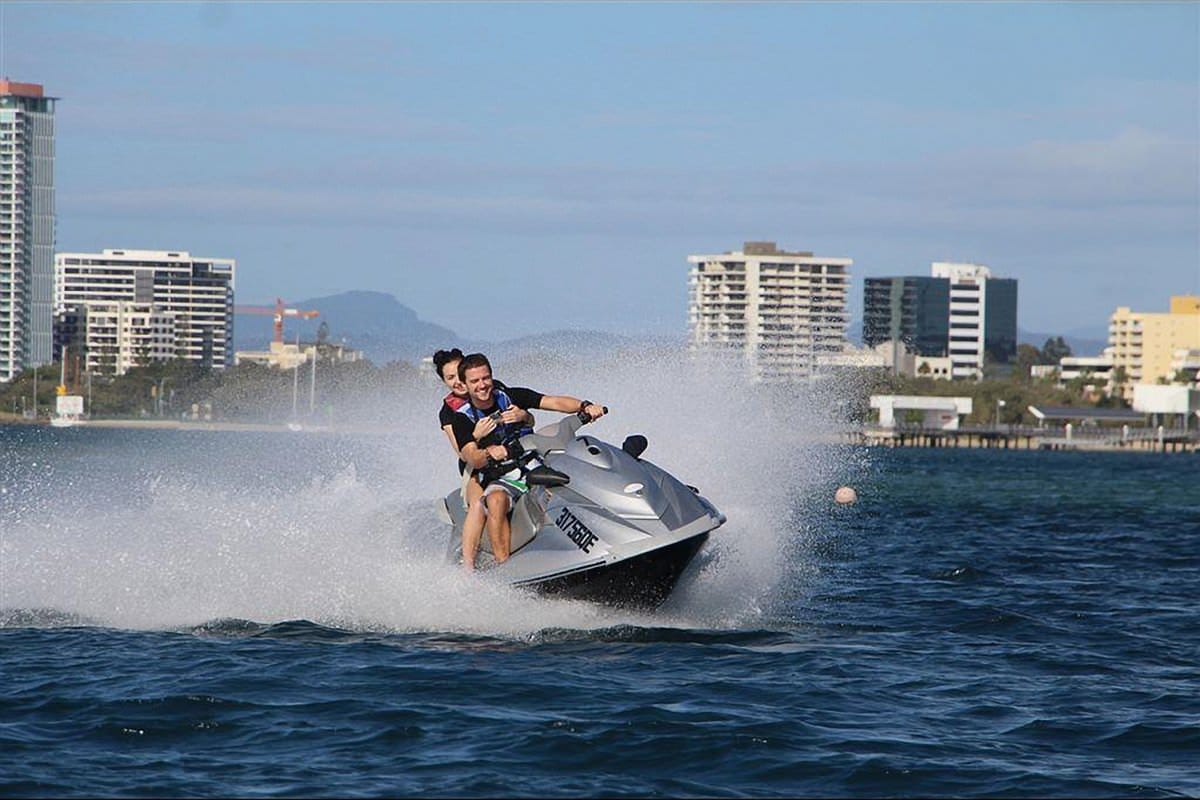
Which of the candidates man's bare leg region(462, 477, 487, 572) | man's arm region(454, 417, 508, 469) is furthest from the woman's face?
man's bare leg region(462, 477, 487, 572)

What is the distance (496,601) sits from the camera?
12367mm

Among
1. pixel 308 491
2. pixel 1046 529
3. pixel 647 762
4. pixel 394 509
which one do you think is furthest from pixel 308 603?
pixel 1046 529

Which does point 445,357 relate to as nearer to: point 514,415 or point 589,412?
point 514,415

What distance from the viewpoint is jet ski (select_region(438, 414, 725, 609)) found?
11.8 m

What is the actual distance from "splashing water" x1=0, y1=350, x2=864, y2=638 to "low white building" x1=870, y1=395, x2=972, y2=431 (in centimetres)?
12250

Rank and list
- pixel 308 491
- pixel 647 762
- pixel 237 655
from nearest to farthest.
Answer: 1. pixel 647 762
2. pixel 237 655
3. pixel 308 491

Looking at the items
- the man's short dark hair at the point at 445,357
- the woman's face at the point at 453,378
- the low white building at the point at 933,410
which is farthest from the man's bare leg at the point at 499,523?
the low white building at the point at 933,410

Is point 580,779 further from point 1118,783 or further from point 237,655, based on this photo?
point 237,655

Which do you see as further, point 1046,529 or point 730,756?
point 1046,529

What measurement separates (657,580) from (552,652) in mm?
937

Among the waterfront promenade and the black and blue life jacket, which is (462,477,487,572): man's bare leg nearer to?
the black and blue life jacket

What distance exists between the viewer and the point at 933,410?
508ft

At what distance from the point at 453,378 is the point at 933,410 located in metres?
145

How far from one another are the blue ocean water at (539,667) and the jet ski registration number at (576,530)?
539 millimetres
